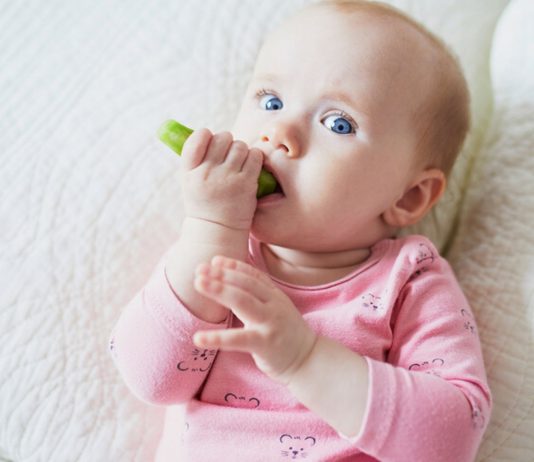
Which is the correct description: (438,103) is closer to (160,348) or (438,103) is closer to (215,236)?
(215,236)

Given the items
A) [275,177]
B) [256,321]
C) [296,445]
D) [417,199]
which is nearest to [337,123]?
[275,177]

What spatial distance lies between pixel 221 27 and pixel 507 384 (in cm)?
80

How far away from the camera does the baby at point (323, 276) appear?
0.85 metres

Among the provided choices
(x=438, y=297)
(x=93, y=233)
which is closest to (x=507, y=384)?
(x=438, y=297)

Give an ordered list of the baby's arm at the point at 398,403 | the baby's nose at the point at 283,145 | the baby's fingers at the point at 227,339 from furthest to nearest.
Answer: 1. the baby's nose at the point at 283,145
2. the baby's arm at the point at 398,403
3. the baby's fingers at the point at 227,339

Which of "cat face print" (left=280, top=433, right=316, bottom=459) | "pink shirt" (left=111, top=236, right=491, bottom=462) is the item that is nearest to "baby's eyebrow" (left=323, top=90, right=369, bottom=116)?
"pink shirt" (left=111, top=236, right=491, bottom=462)

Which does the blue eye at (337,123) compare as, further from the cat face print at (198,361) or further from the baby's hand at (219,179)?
the cat face print at (198,361)

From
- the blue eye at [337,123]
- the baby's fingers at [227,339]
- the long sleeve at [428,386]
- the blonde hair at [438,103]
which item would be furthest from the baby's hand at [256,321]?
the blonde hair at [438,103]

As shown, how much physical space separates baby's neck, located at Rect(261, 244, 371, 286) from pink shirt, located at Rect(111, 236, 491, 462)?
3 cm

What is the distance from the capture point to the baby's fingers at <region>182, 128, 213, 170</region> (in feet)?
3.00

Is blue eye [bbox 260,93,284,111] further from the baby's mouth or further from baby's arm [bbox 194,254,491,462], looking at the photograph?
baby's arm [bbox 194,254,491,462]

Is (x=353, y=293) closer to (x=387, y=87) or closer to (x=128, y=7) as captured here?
(x=387, y=87)

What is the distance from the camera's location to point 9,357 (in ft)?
3.55

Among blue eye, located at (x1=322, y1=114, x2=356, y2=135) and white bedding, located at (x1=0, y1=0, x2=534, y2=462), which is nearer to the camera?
blue eye, located at (x1=322, y1=114, x2=356, y2=135)
